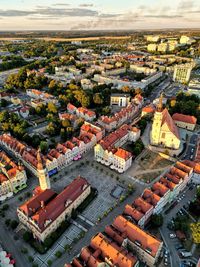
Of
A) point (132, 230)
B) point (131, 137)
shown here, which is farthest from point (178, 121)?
point (132, 230)

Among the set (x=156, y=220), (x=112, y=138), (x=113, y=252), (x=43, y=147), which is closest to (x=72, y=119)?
(x=43, y=147)

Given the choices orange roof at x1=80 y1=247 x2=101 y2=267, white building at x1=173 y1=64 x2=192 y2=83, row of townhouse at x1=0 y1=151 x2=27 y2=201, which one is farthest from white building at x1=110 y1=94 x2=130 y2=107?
orange roof at x1=80 y1=247 x2=101 y2=267

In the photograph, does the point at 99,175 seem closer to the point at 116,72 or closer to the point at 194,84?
the point at 194,84

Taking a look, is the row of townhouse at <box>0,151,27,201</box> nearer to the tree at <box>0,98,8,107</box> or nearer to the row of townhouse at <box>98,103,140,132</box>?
the row of townhouse at <box>98,103,140,132</box>

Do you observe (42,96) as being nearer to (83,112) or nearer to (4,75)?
(83,112)

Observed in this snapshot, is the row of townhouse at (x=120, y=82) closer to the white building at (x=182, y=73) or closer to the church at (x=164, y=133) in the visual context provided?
the white building at (x=182, y=73)

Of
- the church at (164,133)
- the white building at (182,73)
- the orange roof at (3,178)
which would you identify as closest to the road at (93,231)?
the church at (164,133)
